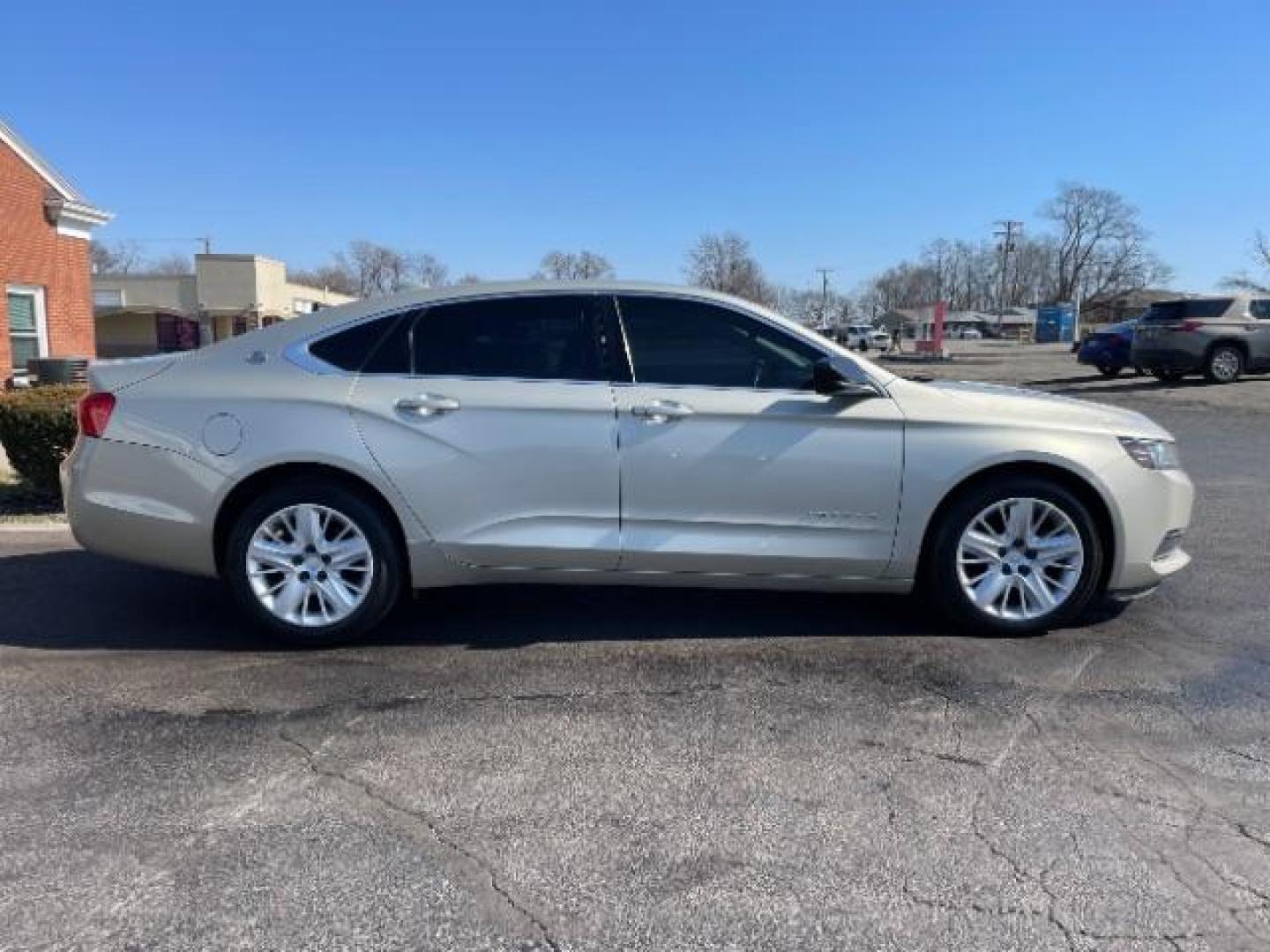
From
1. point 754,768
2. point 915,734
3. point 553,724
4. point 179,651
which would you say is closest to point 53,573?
point 179,651

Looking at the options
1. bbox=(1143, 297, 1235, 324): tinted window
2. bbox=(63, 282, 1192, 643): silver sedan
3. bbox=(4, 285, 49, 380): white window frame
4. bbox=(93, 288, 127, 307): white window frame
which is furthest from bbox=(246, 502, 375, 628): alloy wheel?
bbox=(93, 288, 127, 307): white window frame

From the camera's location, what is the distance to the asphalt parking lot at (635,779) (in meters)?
2.60

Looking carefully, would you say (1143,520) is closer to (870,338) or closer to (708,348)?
(708,348)

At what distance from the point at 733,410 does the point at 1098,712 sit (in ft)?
6.34

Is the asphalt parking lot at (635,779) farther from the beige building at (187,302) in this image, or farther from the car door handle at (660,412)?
the beige building at (187,302)

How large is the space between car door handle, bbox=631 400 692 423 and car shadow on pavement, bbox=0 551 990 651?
1060 mm

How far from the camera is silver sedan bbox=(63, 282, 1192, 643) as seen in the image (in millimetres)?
4492

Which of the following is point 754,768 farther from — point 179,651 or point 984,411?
point 179,651

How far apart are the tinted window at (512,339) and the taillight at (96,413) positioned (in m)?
1.43

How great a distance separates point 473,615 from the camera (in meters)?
5.10

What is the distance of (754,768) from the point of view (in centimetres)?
340

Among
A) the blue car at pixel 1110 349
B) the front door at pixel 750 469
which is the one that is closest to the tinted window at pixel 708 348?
the front door at pixel 750 469

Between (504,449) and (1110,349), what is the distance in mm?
23454

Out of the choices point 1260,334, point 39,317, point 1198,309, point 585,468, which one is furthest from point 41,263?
point 1260,334
